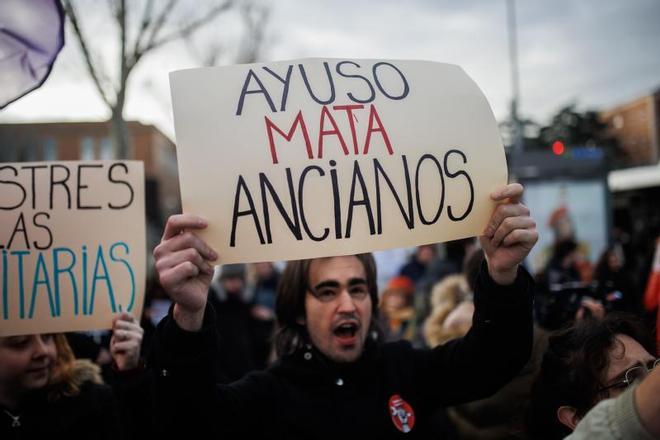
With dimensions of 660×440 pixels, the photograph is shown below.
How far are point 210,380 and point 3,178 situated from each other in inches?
42.8

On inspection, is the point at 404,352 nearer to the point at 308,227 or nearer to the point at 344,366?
the point at 344,366

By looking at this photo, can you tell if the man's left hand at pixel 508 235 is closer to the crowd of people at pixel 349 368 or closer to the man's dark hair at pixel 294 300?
the crowd of people at pixel 349 368

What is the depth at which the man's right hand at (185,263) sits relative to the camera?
139cm

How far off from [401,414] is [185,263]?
0.98 m

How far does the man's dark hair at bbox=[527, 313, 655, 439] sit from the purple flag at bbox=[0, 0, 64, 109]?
1907 mm

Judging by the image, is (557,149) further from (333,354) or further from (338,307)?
(333,354)

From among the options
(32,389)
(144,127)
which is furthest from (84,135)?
(32,389)

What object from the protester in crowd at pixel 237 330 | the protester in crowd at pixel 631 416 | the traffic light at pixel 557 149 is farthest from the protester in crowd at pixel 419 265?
the protester in crowd at pixel 631 416

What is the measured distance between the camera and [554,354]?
5.61 feet

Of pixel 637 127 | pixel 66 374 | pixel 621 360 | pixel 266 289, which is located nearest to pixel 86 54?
pixel 266 289

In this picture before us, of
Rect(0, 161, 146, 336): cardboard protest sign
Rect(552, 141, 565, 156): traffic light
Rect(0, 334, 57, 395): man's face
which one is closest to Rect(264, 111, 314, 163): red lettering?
Rect(0, 161, 146, 336): cardboard protest sign

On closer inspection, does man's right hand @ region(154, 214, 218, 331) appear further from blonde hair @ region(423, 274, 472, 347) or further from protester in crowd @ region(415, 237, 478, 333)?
protester in crowd @ region(415, 237, 478, 333)

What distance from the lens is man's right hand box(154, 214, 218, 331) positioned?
1.39 m

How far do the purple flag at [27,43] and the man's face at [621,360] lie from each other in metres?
1.98
